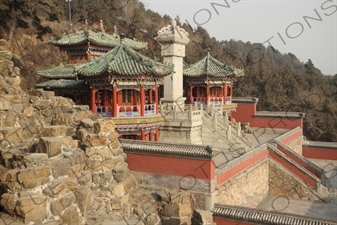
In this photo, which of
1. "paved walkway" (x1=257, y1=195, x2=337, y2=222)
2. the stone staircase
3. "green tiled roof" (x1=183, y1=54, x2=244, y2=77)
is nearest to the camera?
"paved walkway" (x1=257, y1=195, x2=337, y2=222)

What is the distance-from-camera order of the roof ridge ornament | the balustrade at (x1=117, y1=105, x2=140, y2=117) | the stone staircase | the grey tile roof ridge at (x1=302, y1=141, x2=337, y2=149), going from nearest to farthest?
the balustrade at (x1=117, y1=105, x2=140, y2=117) → the stone staircase → the roof ridge ornament → the grey tile roof ridge at (x1=302, y1=141, x2=337, y2=149)

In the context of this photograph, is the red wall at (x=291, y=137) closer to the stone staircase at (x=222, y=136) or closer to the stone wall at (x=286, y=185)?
the stone wall at (x=286, y=185)

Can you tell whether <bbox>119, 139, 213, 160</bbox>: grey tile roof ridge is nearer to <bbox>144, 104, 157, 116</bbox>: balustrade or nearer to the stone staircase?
<bbox>144, 104, 157, 116</bbox>: balustrade

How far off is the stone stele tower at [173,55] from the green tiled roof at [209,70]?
324 cm

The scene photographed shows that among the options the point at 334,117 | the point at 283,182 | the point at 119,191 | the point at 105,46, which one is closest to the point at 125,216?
the point at 119,191

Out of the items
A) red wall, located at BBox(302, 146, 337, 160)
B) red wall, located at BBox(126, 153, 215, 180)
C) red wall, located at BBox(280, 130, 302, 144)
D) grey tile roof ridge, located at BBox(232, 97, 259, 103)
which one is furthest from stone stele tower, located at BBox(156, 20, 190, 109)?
red wall, located at BBox(302, 146, 337, 160)

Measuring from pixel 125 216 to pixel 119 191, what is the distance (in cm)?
73

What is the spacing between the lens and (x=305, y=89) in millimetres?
43469

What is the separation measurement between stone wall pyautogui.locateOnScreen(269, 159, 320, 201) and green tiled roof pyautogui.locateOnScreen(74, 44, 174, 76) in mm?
7679

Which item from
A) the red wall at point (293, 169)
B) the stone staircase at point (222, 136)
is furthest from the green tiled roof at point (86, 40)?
the red wall at point (293, 169)

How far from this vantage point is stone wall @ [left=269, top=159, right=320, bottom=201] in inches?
664

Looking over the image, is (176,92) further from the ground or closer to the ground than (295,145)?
further from the ground

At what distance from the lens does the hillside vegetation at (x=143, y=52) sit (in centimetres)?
3066

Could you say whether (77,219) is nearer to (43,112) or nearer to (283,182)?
(43,112)
